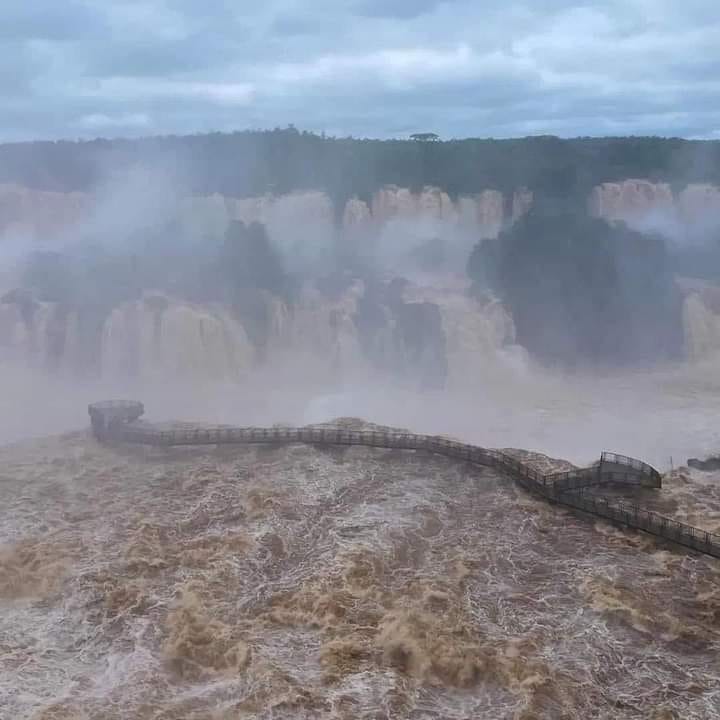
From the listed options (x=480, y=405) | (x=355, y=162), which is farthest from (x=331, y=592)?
(x=355, y=162)

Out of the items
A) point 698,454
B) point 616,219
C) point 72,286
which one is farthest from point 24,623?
point 616,219

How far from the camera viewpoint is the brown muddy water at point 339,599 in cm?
1437

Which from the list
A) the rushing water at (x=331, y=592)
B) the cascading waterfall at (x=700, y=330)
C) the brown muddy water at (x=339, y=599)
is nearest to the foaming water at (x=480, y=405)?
the rushing water at (x=331, y=592)

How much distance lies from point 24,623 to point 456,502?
36.2ft

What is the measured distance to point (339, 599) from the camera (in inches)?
674

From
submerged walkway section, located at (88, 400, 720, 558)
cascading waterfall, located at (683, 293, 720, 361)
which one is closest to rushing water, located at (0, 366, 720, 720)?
submerged walkway section, located at (88, 400, 720, 558)

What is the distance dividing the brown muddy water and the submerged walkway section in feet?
1.53

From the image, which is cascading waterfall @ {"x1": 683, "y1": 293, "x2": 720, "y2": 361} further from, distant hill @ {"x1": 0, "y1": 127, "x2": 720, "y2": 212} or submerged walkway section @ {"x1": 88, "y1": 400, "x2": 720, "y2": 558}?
submerged walkway section @ {"x1": 88, "y1": 400, "x2": 720, "y2": 558}

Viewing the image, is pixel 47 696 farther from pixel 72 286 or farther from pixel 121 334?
pixel 72 286

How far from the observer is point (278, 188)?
175 feet

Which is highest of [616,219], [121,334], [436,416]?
[616,219]

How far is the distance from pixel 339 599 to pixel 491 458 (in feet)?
28.5

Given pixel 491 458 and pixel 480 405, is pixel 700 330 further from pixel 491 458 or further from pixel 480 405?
pixel 491 458

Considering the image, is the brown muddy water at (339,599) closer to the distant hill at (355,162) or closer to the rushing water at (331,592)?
the rushing water at (331,592)
